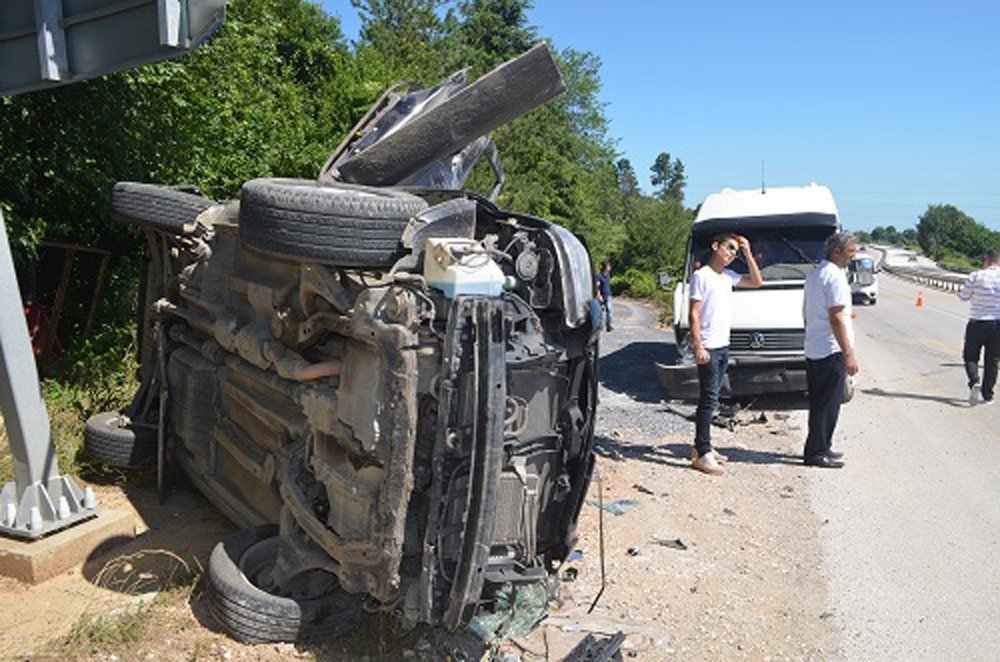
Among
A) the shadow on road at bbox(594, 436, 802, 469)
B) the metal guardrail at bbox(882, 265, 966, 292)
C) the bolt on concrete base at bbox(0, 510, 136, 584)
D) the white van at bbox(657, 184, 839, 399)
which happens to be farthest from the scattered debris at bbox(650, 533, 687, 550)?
the metal guardrail at bbox(882, 265, 966, 292)

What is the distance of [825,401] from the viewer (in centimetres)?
722

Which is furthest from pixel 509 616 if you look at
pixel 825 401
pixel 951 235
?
pixel 951 235

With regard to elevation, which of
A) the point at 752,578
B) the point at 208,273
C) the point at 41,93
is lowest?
the point at 752,578

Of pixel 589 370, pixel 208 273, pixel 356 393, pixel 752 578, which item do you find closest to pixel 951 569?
pixel 752 578

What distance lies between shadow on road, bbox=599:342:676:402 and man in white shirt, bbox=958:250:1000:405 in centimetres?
359

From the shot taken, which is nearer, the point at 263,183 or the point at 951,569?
the point at 263,183

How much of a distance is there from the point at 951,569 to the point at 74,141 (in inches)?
296

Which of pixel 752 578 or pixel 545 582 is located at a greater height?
pixel 545 582

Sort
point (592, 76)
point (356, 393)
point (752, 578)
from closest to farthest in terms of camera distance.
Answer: point (356, 393), point (752, 578), point (592, 76)

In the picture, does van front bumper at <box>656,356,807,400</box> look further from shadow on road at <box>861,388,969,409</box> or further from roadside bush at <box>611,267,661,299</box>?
roadside bush at <box>611,267,661,299</box>

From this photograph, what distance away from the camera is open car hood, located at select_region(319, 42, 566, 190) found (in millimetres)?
4465

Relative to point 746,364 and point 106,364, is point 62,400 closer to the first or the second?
point 106,364

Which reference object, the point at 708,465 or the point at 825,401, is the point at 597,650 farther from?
the point at 825,401

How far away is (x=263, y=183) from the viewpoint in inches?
161
